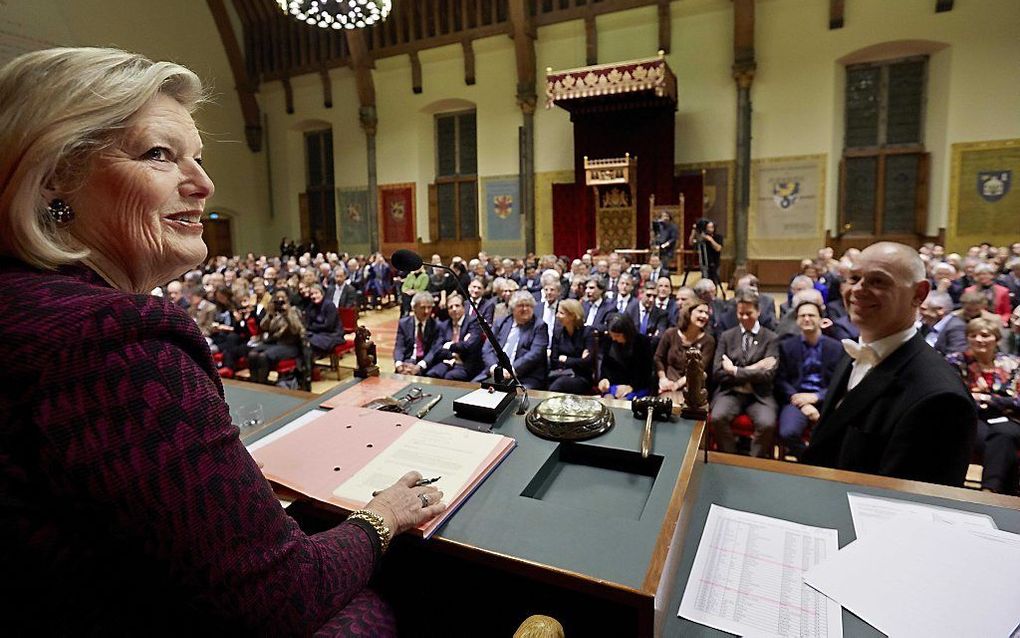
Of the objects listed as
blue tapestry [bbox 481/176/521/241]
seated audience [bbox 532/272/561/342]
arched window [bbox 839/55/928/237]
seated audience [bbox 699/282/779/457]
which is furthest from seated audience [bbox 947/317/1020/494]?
blue tapestry [bbox 481/176/521/241]

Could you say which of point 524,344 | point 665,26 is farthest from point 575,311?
point 665,26

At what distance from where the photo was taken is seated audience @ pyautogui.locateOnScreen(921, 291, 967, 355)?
4172 mm

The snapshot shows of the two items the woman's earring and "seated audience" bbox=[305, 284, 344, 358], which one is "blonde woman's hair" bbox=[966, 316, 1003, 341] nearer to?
the woman's earring

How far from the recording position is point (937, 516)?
1.29 metres

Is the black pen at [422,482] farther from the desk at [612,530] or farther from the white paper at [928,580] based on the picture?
the white paper at [928,580]

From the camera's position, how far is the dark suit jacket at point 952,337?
13.5 ft

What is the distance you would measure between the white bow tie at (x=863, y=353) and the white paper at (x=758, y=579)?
3.60ft

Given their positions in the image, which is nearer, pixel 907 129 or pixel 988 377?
pixel 988 377

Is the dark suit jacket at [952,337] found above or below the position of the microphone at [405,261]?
below

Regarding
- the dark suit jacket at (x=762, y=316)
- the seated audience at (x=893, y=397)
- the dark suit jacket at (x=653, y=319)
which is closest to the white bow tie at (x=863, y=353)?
the seated audience at (x=893, y=397)

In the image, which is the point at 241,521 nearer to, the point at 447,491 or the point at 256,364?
the point at 447,491

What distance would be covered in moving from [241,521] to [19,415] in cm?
28

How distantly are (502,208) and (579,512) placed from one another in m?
12.8

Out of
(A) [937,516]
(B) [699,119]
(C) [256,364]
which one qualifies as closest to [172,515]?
(A) [937,516]
